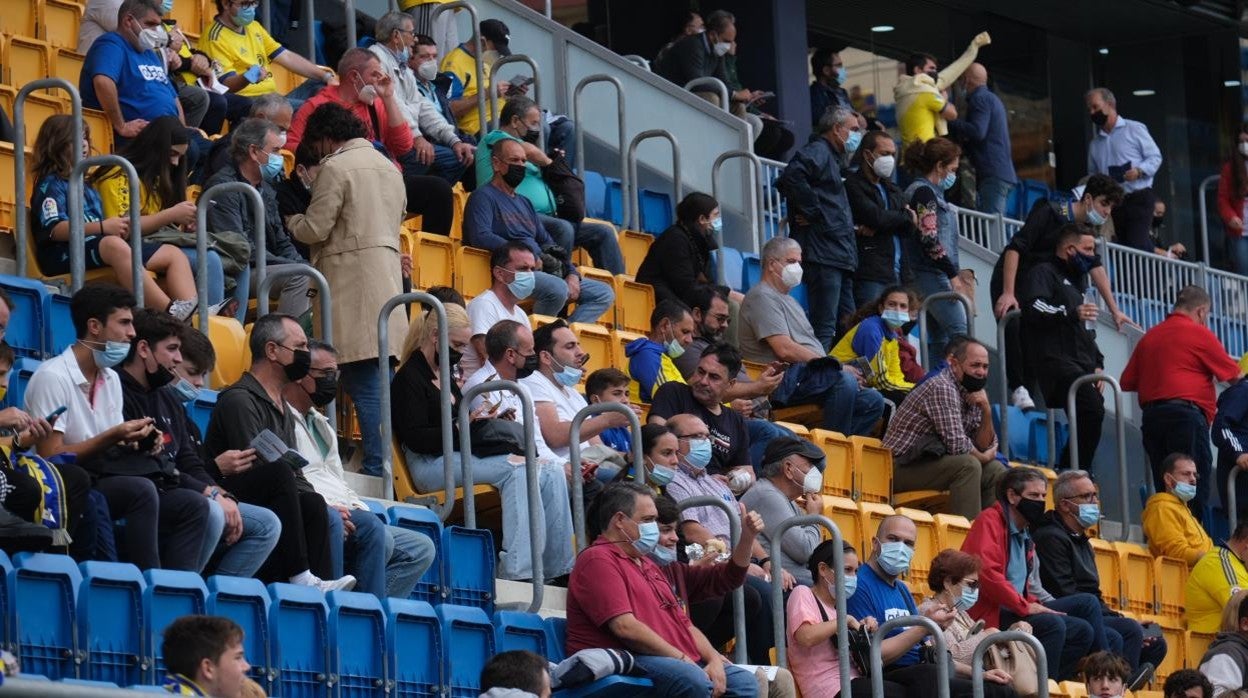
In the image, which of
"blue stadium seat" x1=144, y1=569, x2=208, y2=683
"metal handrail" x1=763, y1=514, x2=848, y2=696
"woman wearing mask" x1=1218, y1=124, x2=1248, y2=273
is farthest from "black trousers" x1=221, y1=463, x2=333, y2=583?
"woman wearing mask" x1=1218, y1=124, x2=1248, y2=273

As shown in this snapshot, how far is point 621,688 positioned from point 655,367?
331 centimetres

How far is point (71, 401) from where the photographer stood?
25.9ft

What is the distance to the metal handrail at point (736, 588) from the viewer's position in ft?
30.3

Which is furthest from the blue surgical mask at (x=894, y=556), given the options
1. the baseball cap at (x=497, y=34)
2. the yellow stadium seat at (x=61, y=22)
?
the baseball cap at (x=497, y=34)

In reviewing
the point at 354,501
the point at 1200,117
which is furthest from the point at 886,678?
the point at 1200,117

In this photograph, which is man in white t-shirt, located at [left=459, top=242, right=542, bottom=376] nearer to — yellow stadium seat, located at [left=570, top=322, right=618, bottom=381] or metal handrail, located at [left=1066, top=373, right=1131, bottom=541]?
yellow stadium seat, located at [left=570, top=322, right=618, bottom=381]

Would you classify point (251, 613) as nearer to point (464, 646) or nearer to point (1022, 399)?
point (464, 646)

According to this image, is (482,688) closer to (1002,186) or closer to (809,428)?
(809,428)

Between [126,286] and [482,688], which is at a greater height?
[126,286]

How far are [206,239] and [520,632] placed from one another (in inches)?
77.9

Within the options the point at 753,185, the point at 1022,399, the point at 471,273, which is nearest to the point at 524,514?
the point at 471,273

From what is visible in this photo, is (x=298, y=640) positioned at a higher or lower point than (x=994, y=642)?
higher

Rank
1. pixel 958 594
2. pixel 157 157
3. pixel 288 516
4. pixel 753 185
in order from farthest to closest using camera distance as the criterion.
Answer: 1. pixel 753 185
2. pixel 958 594
3. pixel 157 157
4. pixel 288 516

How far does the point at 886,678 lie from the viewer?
9.84 m
